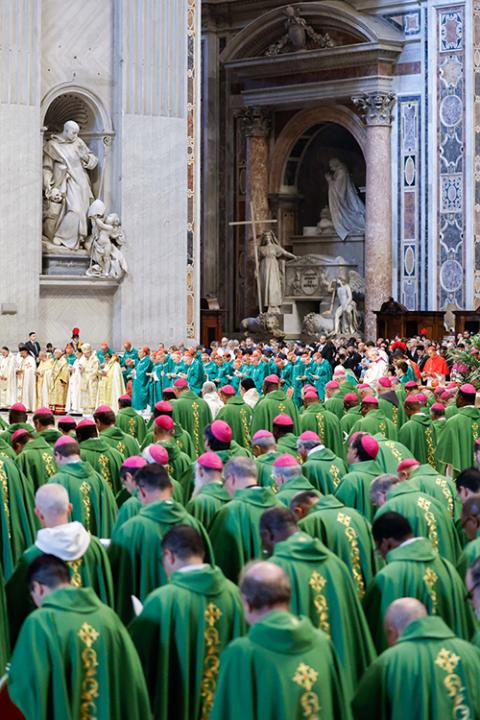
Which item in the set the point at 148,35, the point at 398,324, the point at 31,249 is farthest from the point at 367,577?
the point at 398,324

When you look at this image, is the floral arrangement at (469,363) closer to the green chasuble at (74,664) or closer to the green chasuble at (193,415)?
the green chasuble at (193,415)

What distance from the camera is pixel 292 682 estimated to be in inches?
189

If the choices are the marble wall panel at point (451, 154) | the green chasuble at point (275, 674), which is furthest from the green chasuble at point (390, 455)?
the marble wall panel at point (451, 154)

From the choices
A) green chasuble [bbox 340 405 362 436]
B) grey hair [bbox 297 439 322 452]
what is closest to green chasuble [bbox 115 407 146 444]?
green chasuble [bbox 340 405 362 436]

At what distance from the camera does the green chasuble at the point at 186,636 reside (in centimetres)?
573

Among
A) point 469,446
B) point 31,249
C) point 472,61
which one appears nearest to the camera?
point 469,446

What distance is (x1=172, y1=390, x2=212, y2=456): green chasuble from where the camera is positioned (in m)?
15.7

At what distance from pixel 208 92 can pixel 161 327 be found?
33.9ft

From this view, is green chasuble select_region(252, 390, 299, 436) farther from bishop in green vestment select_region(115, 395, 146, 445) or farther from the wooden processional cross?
the wooden processional cross

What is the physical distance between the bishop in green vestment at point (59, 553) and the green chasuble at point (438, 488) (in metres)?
2.74

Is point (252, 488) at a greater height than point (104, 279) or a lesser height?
lesser

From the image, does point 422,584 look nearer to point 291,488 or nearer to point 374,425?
point 291,488

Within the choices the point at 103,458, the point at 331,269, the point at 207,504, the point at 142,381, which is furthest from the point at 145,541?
the point at 331,269

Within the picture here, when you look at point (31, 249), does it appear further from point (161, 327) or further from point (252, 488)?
point (252, 488)
